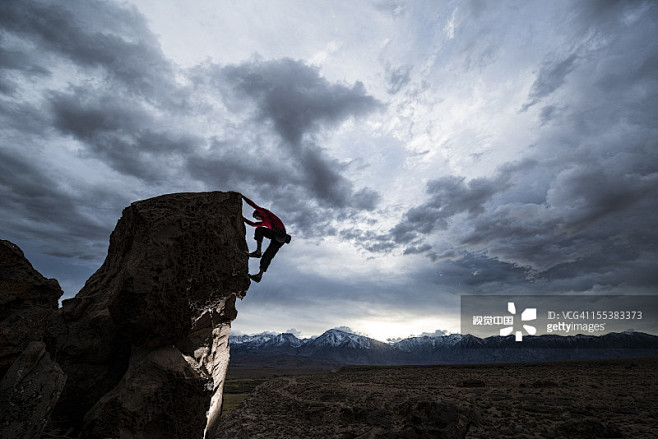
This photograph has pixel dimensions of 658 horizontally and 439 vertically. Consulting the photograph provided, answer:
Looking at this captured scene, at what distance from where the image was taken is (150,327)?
887cm

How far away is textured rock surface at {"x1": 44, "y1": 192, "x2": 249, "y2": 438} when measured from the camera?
26.3ft

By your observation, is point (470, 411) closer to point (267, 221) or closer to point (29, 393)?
point (267, 221)

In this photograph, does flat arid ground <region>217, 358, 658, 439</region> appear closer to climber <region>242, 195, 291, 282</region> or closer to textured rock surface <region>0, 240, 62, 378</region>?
climber <region>242, 195, 291, 282</region>

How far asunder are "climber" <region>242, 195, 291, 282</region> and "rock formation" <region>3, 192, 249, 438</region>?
2339 mm

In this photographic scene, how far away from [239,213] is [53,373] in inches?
289

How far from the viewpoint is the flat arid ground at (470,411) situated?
14220mm

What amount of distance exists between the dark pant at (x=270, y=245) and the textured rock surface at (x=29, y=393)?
321 inches

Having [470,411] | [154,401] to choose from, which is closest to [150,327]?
[154,401]

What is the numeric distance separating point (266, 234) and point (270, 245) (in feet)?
2.75

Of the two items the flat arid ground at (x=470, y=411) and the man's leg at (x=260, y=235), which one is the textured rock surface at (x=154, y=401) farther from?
the flat arid ground at (x=470, y=411)

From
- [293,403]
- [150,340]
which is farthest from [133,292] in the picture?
[293,403]

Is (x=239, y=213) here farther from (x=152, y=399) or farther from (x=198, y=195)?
(x=152, y=399)

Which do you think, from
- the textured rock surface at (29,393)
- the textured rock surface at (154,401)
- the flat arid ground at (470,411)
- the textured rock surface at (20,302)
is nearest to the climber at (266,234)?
the textured rock surface at (154,401)

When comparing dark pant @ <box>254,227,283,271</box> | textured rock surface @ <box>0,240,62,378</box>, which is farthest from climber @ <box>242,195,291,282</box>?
textured rock surface @ <box>0,240,62,378</box>
